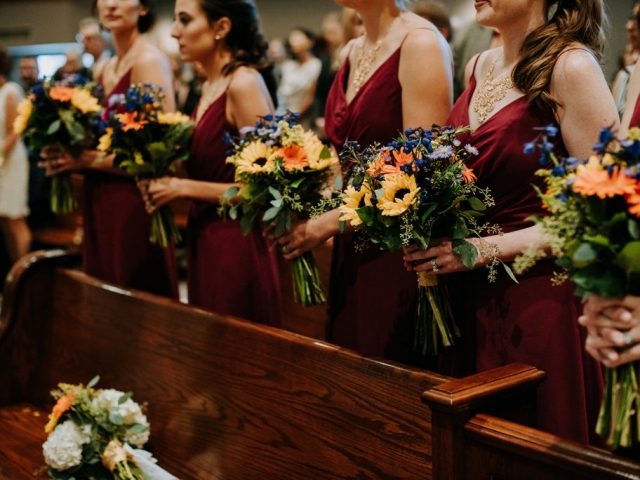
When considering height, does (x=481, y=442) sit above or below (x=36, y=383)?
above

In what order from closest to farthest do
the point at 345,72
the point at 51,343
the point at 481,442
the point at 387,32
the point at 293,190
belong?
the point at 481,442, the point at 293,190, the point at 387,32, the point at 345,72, the point at 51,343

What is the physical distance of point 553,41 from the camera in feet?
7.29

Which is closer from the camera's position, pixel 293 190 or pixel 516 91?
pixel 516 91

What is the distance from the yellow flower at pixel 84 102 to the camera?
12.1 feet

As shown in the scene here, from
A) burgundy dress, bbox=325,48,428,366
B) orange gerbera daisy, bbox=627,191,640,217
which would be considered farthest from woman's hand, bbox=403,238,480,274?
orange gerbera daisy, bbox=627,191,640,217

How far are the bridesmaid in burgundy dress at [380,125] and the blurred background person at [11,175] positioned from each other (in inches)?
216

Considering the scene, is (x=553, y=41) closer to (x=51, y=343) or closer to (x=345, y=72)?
(x=345, y=72)

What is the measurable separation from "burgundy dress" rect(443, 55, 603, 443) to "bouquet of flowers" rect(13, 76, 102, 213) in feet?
6.59

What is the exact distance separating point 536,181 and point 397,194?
1.29ft

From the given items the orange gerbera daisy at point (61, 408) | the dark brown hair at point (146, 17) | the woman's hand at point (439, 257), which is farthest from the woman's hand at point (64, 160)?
the woman's hand at point (439, 257)

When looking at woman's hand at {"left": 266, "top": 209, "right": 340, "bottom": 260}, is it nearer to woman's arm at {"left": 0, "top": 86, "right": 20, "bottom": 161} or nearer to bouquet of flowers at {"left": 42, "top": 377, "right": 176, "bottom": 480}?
bouquet of flowers at {"left": 42, "top": 377, "right": 176, "bottom": 480}

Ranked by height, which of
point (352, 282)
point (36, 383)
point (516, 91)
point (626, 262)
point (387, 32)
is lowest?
point (36, 383)

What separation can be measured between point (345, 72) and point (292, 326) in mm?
1321

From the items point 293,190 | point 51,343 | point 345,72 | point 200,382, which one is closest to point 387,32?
point 345,72
